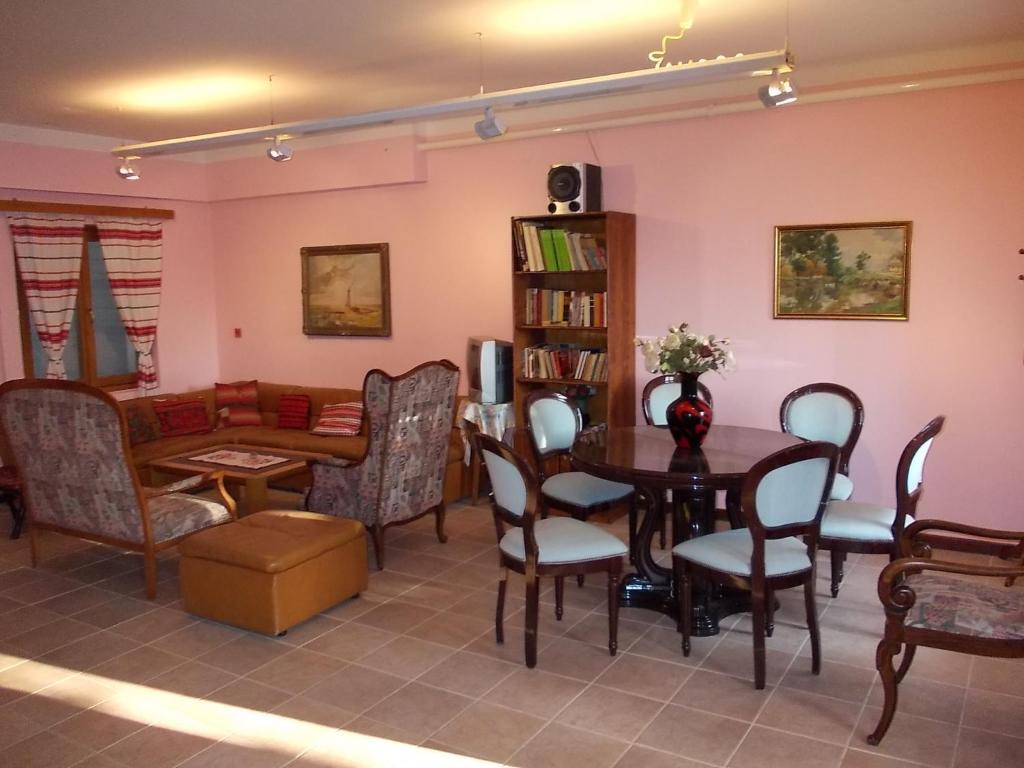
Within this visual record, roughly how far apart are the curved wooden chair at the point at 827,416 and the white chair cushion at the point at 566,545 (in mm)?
1589

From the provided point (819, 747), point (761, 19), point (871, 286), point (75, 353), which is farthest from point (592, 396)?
point (75, 353)

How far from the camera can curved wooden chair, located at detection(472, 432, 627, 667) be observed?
350 centimetres

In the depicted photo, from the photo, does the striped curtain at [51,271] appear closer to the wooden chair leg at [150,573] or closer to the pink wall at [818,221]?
the pink wall at [818,221]

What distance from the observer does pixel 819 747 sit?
2920mm

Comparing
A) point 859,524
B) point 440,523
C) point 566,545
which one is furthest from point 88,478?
point 859,524

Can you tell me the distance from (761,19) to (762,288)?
175cm

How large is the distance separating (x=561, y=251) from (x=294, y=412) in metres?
2.70

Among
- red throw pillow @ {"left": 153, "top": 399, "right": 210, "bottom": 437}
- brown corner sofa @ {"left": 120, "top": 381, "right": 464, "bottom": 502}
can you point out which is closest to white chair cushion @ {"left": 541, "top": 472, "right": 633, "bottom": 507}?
brown corner sofa @ {"left": 120, "top": 381, "right": 464, "bottom": 502}

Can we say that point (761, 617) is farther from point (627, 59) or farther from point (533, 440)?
point (627, 59)

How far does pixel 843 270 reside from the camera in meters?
5.11

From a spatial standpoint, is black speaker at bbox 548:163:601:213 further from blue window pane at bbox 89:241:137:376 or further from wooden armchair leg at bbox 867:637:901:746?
blue window pane at bbox 89:241:137:376

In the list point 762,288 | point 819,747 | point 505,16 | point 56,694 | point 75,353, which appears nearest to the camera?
point 819,747

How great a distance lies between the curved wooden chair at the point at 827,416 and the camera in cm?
460

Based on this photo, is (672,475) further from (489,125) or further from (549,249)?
(549,249)
